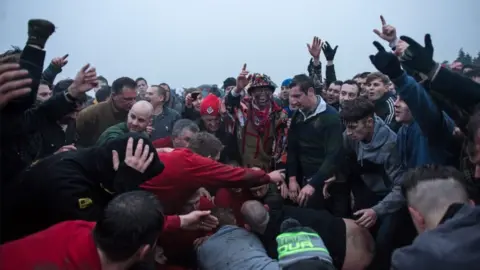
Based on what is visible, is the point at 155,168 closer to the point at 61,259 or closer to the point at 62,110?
the point at 61,259


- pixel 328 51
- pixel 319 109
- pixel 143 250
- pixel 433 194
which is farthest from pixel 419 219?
pixel 328 51

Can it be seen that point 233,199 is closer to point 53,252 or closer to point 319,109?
point 319,109

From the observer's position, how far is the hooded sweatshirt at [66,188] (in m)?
2.11

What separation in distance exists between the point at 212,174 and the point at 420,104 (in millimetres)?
1435

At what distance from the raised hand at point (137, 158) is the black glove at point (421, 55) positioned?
1.70m

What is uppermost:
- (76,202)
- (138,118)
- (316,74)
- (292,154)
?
(316,74)

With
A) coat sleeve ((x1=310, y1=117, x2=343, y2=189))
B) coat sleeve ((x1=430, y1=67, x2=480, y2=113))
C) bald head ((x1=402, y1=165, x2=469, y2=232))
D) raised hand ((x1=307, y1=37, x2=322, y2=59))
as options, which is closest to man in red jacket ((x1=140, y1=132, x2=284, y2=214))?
coat sleeve ((x1=310, y1=117, x2=343, y2=189))

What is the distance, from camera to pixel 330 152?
3777mm

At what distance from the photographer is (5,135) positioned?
2.16 meters

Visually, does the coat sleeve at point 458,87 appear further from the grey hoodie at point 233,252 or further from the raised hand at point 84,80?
the raised hand at point 84,80

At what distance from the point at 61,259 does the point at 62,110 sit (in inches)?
63.2

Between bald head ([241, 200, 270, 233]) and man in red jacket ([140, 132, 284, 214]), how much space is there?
0.23 metres

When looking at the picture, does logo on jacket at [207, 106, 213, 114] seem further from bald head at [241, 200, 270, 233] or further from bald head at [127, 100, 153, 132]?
bald head at [241, 200, 270, 233]

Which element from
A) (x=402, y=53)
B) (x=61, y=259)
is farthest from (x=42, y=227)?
(x=402, y=53)
